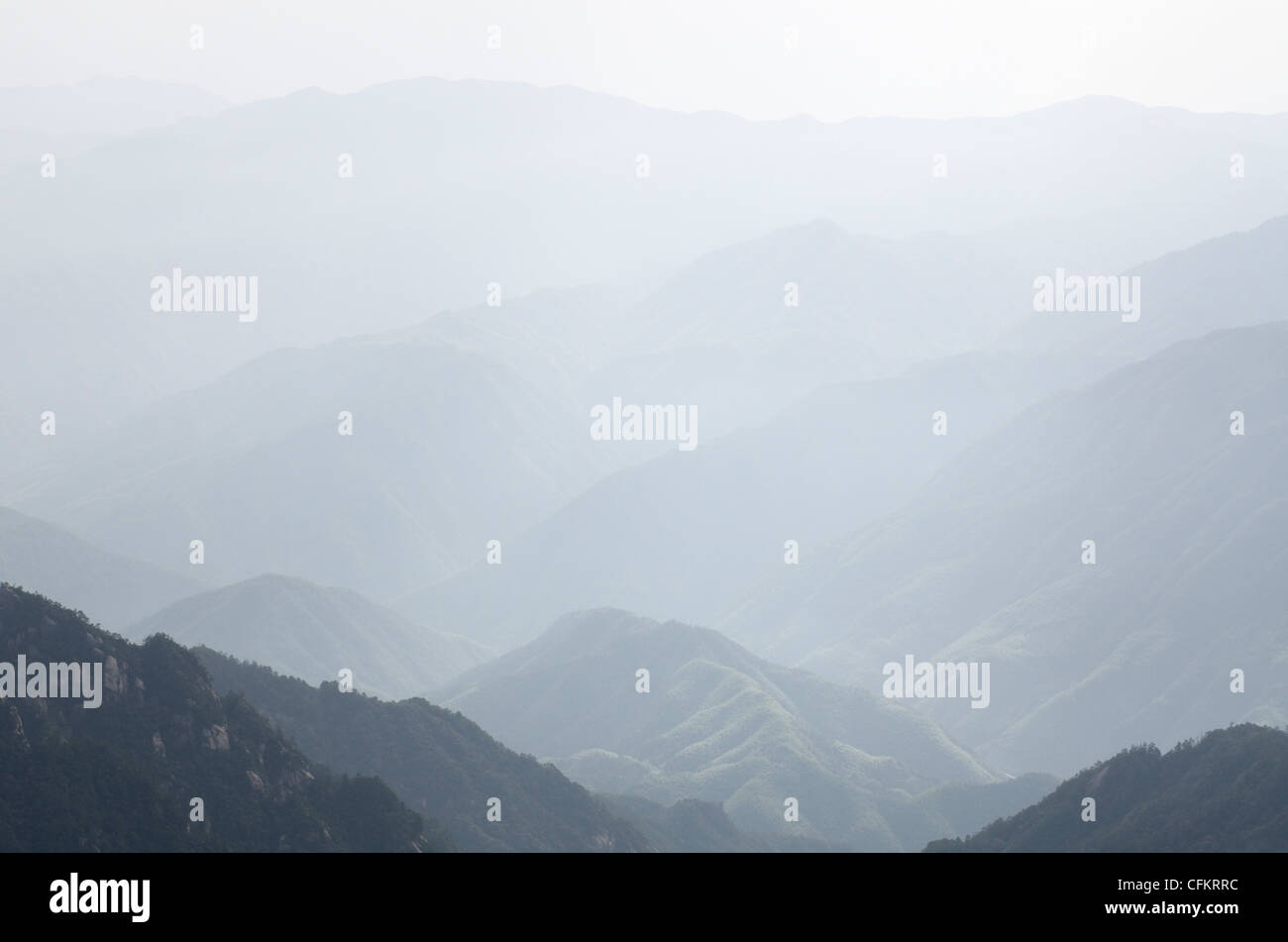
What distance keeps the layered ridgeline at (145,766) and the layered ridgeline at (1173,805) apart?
37.0 metres

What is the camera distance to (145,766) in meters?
73.3

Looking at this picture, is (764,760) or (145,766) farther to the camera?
(764,760)

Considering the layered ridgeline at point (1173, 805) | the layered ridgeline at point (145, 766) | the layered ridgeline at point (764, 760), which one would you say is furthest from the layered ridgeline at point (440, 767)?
the layered ridgeline at point (764, 760)

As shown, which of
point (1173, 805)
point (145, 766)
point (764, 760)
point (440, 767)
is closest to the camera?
point (145, 766)

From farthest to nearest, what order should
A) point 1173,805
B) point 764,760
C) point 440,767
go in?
point 764,760 → point 440,767 → point 1173,805

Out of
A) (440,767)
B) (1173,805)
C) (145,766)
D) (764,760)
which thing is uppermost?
(145,766)

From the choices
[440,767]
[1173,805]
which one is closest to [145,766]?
[440,767]

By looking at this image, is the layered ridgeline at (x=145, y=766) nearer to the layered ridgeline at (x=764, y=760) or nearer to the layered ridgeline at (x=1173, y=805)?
the layered ridgeline at (x=1173, y=805)

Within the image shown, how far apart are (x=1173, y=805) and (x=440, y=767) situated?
49297 millimetres

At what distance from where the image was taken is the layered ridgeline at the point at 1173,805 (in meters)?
81.7

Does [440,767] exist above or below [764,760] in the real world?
above

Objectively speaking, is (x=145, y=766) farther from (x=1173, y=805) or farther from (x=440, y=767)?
(x=1173, y=805)
